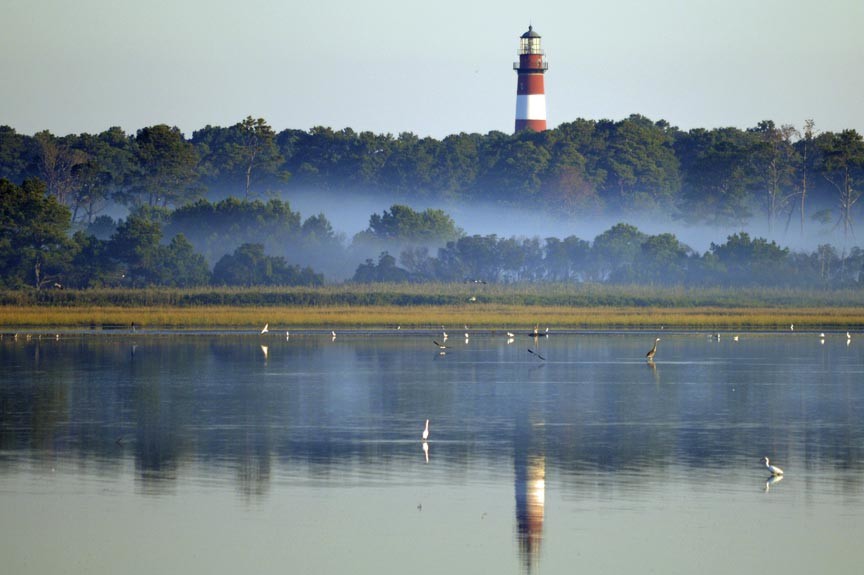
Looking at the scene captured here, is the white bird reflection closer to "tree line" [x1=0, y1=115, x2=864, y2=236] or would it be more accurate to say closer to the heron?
the heron

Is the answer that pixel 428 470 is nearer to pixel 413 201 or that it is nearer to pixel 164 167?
pixel 164 167

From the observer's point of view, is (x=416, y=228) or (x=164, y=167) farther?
(x=164, y=167)

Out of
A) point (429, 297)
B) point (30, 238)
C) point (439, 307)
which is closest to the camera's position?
point (439, 307)

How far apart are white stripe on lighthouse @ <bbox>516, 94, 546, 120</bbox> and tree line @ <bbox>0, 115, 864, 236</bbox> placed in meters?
1.70

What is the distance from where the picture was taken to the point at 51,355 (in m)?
52.6

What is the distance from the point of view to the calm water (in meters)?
18.7

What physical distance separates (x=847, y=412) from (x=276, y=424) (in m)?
13.9

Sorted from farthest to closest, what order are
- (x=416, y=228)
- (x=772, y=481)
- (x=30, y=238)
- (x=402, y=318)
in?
1. (x=416, y=228)
2. (x=30, y=238)
3. (x=402, y=318)
4. (x=772, y=481)

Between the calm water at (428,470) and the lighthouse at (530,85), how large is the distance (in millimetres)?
74800

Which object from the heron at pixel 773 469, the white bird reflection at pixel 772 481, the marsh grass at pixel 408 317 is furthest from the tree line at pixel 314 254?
the white bird reflection at pixel 772 481

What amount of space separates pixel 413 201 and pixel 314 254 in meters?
26.8

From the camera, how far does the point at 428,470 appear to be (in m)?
24.8

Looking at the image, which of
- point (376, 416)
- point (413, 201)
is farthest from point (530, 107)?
point (376, 416)

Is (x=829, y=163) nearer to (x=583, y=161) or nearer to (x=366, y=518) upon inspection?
(x=583, y=161)
